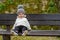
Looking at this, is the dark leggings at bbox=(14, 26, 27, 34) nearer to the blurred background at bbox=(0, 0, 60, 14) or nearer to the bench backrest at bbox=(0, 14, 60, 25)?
the bench backrest at bbox=(0, 14, 60, 25)

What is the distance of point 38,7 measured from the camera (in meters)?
7.05

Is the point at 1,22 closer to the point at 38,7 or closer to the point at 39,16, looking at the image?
the point at 39,16

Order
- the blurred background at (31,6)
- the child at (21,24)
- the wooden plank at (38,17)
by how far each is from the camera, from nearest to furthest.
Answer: the child at (21,24) < the wooden plank at (38,17) < the blurred background at (31,6)

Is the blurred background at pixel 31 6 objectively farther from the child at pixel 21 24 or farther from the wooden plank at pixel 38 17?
the child at pixel 21 24

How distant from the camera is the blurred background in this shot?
6.93 meters

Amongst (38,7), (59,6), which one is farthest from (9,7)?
(59,6)

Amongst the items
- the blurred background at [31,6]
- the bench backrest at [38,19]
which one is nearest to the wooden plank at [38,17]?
the bench backrest at [38,19]

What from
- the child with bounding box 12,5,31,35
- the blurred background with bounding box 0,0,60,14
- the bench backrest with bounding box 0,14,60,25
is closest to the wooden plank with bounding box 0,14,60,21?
the bench backrest with bounding box 0,14,60,25

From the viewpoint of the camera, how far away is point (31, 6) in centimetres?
703

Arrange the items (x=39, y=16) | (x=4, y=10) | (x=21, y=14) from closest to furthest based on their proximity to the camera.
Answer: (x=21, y=14), (x=39, y=16), (x=4, y=10)

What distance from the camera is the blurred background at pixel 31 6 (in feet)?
22.7

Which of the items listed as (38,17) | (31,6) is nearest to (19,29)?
(38,17)

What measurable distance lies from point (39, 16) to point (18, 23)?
3.47 ft

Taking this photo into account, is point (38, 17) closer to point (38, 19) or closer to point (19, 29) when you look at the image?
point (38, 19)
